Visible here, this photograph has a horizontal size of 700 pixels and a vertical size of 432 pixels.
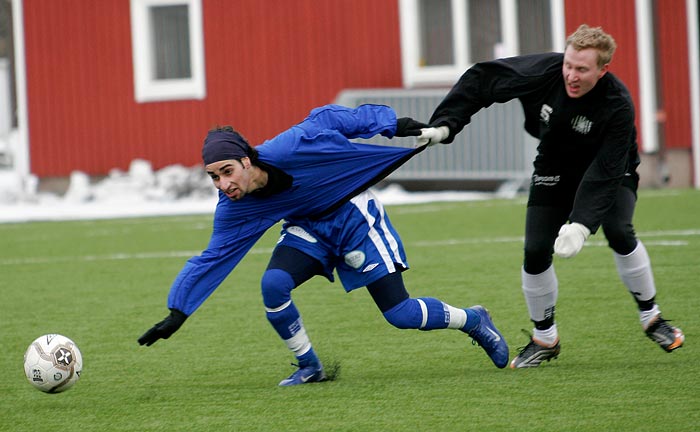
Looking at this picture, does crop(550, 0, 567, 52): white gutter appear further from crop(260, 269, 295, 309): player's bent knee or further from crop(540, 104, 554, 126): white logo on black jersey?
crop(260, 269, 295, 309): player's bent knee

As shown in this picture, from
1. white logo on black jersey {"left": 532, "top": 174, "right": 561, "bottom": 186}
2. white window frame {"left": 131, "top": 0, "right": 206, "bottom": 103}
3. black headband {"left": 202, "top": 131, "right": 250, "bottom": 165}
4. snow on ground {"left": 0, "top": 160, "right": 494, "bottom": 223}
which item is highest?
white window frame {"left": 131, "top": 0, "right": 206, "bottom": 103}

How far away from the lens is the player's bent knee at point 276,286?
6.09 meters

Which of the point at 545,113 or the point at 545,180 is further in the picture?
the point at 545,180

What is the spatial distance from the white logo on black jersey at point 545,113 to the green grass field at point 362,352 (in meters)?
1.25

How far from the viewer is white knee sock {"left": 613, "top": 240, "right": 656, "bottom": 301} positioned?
655 centimetres

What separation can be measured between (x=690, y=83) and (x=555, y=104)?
12.0 m

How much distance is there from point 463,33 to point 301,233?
13.0 m

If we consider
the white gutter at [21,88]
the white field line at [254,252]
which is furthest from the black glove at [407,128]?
the white gutter at [21,88]

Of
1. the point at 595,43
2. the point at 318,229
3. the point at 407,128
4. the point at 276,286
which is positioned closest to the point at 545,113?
the point at 595,43

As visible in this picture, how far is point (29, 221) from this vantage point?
17516 mm

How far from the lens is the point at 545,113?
243 inches

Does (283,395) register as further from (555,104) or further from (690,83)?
(690,83)

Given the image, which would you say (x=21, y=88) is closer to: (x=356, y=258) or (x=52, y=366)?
(x=52, y=366)

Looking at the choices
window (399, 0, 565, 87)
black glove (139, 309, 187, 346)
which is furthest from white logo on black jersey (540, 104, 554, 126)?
window (399, 0, 565, 87)
